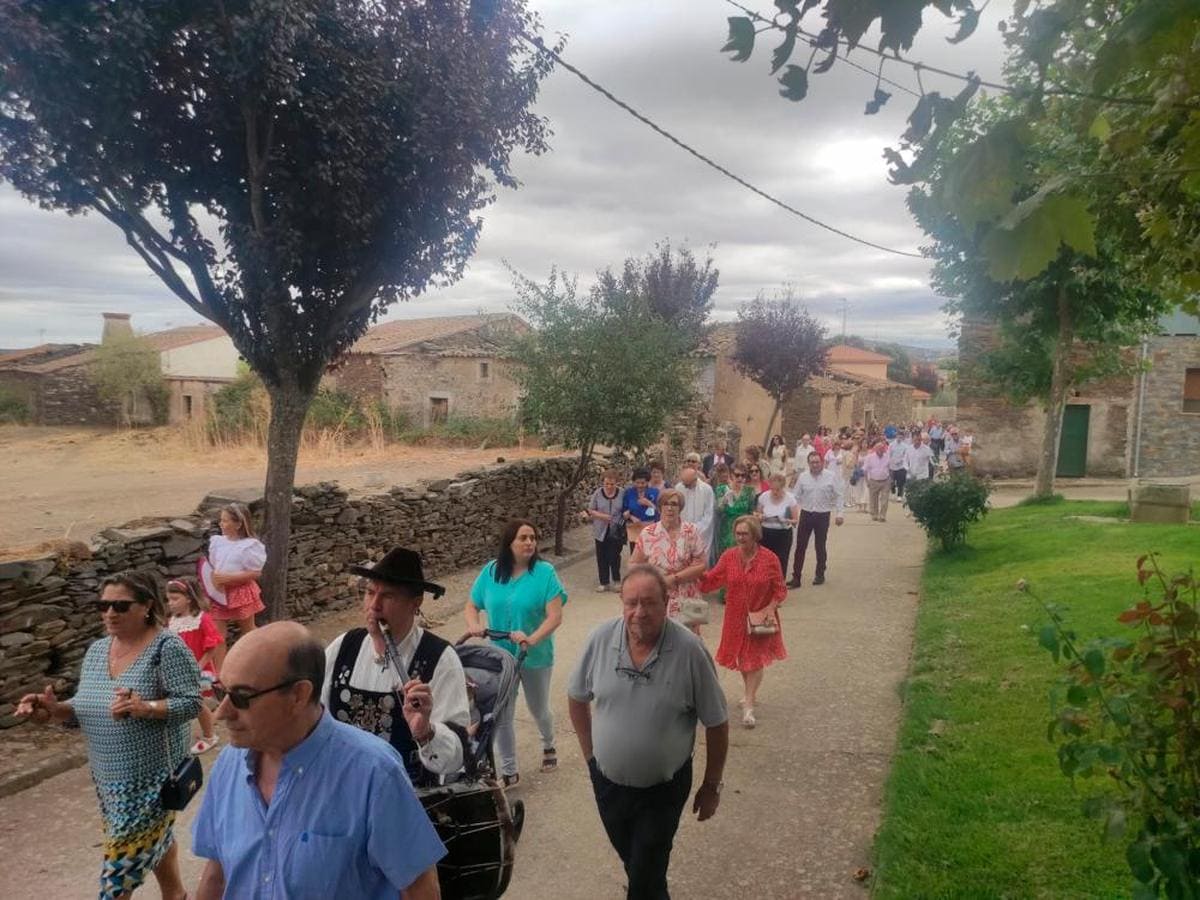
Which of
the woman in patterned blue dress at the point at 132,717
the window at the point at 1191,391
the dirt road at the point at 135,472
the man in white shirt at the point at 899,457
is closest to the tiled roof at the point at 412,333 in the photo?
the dirt road at the point at 135,472

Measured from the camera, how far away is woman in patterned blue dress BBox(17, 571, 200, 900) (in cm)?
358

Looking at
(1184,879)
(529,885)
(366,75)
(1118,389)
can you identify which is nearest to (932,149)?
(1184,879)

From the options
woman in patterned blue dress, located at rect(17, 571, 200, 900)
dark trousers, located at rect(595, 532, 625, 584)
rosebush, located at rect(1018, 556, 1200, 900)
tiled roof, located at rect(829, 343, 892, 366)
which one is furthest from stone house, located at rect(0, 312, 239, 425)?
tiled roof, located at rect(829, 343, 892, 366)

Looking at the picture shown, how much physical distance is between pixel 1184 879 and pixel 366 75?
7.24 metres

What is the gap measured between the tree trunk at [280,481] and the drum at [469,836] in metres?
5.67

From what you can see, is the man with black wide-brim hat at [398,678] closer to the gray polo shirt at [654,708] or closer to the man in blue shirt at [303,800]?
the gray polo shirt at [654,708]

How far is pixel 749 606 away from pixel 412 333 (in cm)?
3020

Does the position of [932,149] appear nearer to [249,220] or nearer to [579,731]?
[579,731]

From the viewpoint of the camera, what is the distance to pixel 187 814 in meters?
5.20

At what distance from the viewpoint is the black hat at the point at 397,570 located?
10.5ft

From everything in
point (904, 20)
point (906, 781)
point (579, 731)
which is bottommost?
point (906, 781)

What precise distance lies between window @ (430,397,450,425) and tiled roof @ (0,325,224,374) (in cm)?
1085

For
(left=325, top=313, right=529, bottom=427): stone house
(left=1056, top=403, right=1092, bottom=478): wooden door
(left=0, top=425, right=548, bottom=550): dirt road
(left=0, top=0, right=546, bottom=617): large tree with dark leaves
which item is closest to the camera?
(left=0, top=0, right=546, bottom=617): large tree with dark leaves

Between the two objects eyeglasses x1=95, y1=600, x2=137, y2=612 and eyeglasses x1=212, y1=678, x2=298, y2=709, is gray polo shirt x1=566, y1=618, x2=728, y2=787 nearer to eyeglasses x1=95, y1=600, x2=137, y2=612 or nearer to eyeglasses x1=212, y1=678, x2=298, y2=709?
eyeglasses x1=212, y1=678, x2=298, y2=709
